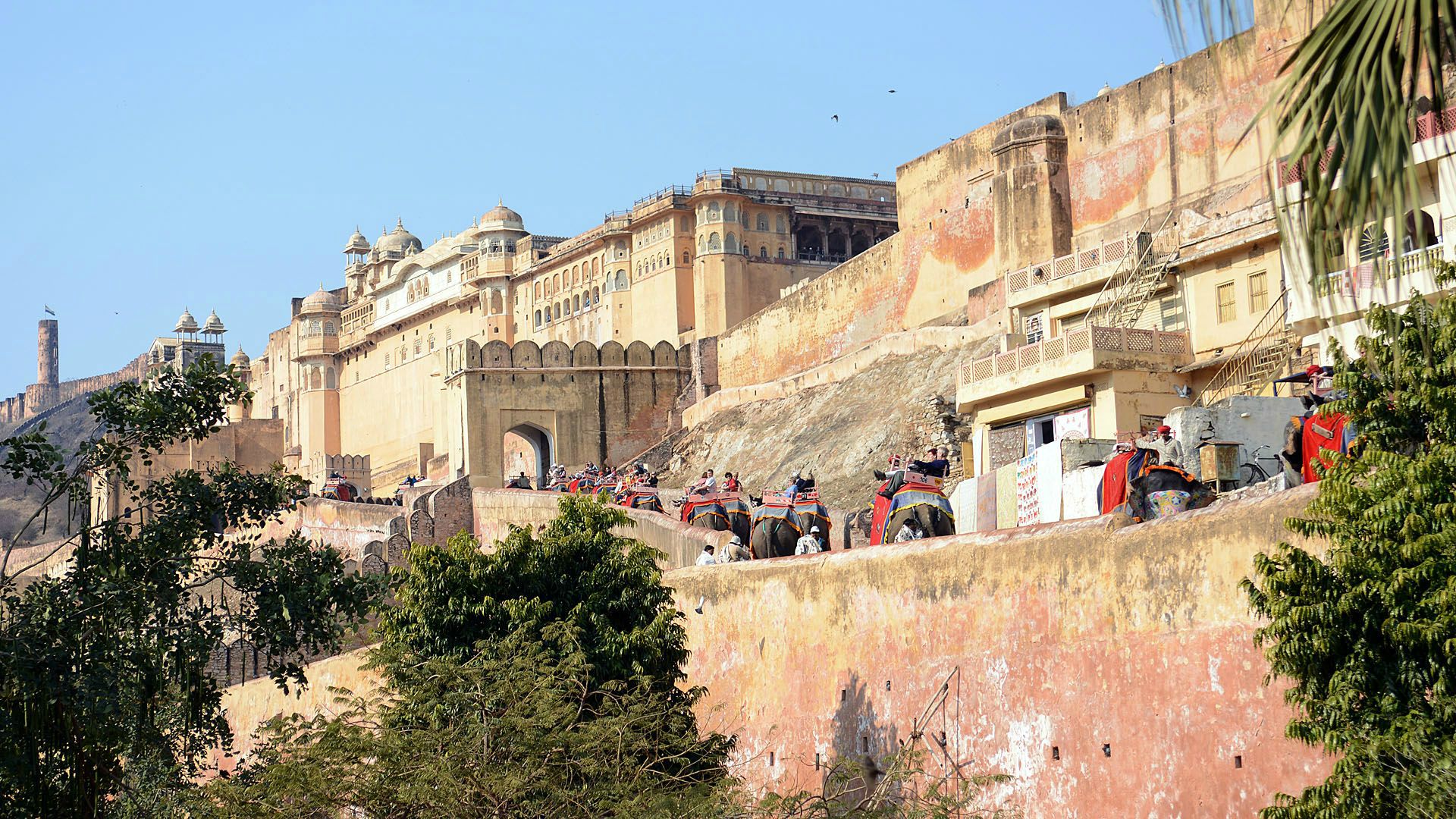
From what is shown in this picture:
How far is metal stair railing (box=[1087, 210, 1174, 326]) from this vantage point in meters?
24.8

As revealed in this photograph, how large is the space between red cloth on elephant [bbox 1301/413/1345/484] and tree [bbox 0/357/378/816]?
6.46 m

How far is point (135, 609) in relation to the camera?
1121 centimetres

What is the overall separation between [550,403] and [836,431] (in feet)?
30.7

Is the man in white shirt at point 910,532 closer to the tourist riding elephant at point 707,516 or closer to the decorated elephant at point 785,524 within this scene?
the decorated elephant at point 785,524

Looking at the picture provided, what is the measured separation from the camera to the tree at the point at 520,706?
11438mm

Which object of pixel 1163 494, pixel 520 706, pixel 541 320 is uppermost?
pixel 541 320

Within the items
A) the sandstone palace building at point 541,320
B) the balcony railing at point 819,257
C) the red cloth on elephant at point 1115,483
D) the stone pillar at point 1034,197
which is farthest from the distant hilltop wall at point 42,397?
the red cloth on elephant at point 1115,483

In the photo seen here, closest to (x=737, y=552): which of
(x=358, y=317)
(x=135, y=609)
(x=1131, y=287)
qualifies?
(x=135, y=609)

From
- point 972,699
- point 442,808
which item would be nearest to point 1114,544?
point 972,699

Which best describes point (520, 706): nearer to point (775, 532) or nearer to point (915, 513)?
point (915, 513)

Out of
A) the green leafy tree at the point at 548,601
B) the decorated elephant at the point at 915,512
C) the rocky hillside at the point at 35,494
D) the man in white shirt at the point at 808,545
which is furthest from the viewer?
the rocky hillside at the point at 35,494

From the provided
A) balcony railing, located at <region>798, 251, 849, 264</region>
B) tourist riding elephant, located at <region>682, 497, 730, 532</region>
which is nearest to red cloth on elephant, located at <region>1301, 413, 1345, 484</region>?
tourist riding elephant, located at <region>682, 497, 730, 532</region>

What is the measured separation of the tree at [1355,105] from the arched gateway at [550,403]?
35.1 meters

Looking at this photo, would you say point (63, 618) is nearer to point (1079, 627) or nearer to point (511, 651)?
point (511, 651)
